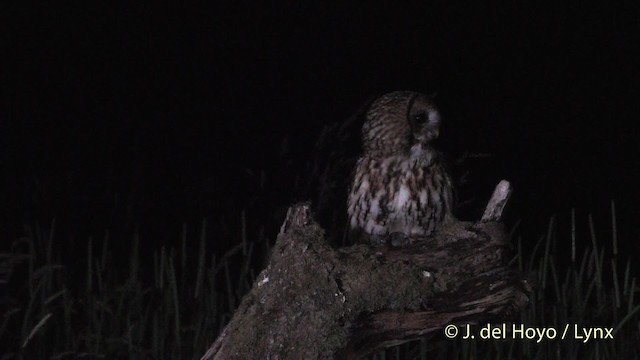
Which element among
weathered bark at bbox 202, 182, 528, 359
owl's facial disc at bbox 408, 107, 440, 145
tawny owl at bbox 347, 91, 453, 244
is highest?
owl's facial disc at bbox 408, 107, 440, 145

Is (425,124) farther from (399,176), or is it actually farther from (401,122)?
(399,176)

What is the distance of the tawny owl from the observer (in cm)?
344

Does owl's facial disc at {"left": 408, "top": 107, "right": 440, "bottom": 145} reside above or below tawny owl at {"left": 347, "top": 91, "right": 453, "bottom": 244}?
above

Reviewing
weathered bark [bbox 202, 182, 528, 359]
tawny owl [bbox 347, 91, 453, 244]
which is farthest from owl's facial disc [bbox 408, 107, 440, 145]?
weathered bark [bbox 202, 182, 528, 359]

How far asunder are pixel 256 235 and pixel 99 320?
3.81 feet

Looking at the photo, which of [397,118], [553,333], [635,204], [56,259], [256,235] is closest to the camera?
[397,118]

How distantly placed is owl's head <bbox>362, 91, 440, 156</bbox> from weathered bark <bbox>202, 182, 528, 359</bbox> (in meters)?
0.72

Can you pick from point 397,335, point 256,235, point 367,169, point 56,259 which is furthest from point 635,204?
point 397,335

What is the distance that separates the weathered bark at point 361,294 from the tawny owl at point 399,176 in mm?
766

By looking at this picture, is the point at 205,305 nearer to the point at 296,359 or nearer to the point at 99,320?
the point at 99,320

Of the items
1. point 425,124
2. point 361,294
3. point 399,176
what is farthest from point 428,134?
point 361,294

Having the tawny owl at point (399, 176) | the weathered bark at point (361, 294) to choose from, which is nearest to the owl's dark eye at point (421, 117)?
the tawny owl at point (399, 176)

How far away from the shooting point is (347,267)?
8.82ft

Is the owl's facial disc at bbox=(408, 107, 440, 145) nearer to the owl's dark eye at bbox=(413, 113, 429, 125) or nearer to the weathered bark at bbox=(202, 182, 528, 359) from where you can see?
the owl's dark eye at bbox=(413, 113, 429, 125)
